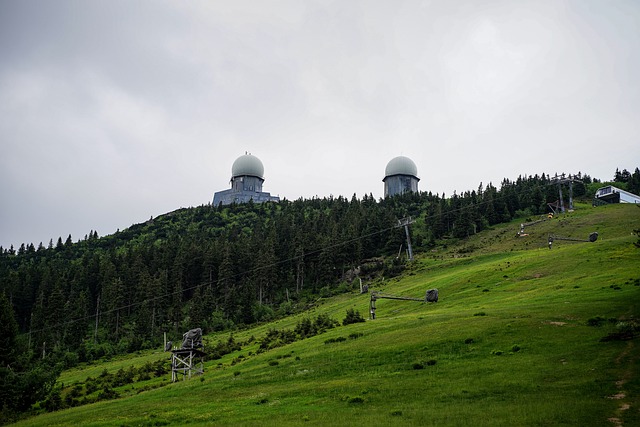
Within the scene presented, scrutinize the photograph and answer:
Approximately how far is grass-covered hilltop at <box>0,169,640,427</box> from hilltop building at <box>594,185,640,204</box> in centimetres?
1500

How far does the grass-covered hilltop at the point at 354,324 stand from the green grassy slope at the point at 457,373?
0.61ft

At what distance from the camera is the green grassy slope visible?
Result: 83.6ft

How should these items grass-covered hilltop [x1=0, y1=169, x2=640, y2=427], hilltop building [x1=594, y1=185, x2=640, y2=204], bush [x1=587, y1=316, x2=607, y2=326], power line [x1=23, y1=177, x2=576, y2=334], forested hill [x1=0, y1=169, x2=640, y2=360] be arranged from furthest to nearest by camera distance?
hilltop building [x1=594, y1=185, x2=640, y2=204]
power line [x1=23, y1=177, x2=576, y2=334]
forested hill [x1=0, y1=169, x2=640, y2=360]
bush [x1=587, y1=316, x2=607, y2=326]
grass-covered hilltop [x1=0, y1=169, x2=640, y2=427]

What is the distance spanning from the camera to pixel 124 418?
3234 cm

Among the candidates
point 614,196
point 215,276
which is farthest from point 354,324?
point 614,196

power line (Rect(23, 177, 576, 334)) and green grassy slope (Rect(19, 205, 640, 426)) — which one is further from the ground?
power line (Rect(23, 177, 576, 334))

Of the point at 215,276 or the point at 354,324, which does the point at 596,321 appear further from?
the point at 215,276

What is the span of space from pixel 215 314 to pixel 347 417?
8778 centimetres

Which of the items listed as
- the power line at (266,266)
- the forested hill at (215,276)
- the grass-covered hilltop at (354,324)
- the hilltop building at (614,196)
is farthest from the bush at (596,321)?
the hilltop building at (614,196)

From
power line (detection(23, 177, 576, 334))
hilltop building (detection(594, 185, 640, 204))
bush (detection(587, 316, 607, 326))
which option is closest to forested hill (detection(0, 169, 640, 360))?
power line (detection(23, 177, 576, 334))

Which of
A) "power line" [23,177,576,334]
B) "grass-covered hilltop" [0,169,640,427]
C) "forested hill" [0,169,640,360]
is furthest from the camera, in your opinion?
"power line" [23,177,576,334]

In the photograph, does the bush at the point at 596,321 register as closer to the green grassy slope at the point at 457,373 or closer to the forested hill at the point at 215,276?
the green grassy slope at the point at 457,373

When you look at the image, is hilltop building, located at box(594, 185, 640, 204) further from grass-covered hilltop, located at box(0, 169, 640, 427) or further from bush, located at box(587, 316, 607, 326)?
bush, located at box(587, 316, 607, 326)

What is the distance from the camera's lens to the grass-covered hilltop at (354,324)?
28.9 m
